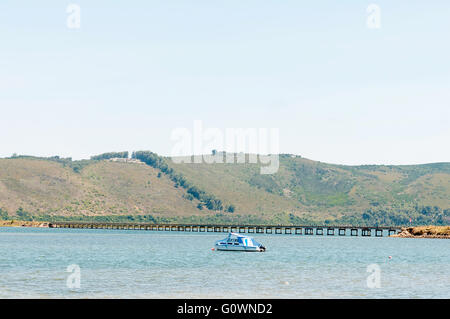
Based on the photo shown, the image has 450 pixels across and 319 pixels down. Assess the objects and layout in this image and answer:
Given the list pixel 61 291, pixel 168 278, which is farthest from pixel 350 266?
pixel 61 291

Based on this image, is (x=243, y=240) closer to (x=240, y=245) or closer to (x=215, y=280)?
(x=240, y=245)

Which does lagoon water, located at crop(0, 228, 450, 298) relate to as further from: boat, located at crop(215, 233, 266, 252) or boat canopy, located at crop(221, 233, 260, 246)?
boat canopy, located at crop(221, 233, 260, 246)

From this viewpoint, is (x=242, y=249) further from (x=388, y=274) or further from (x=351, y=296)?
(x=351, y=296)

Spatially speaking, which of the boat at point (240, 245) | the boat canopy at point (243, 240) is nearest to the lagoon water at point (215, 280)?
the boat at point (240, 245)

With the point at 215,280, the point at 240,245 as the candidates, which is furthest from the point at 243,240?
the point at 215,280

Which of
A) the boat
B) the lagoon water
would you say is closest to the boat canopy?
the boat

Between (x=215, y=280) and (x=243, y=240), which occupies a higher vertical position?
(x=215, y=280)

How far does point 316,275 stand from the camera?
68312mm

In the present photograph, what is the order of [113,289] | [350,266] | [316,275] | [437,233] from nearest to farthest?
[113,289], [316,275], [350,266], [437,233]

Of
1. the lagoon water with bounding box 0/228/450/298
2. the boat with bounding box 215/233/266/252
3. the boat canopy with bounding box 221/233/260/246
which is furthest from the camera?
the boat canopy with bounding box 221/233/260/246

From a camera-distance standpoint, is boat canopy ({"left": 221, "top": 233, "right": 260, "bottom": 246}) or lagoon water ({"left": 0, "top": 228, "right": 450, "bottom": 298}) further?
boat canopy ({"left": 221, "top": 233, "right": 260, "bottom": 246})

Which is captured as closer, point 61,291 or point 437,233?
point 61,291
